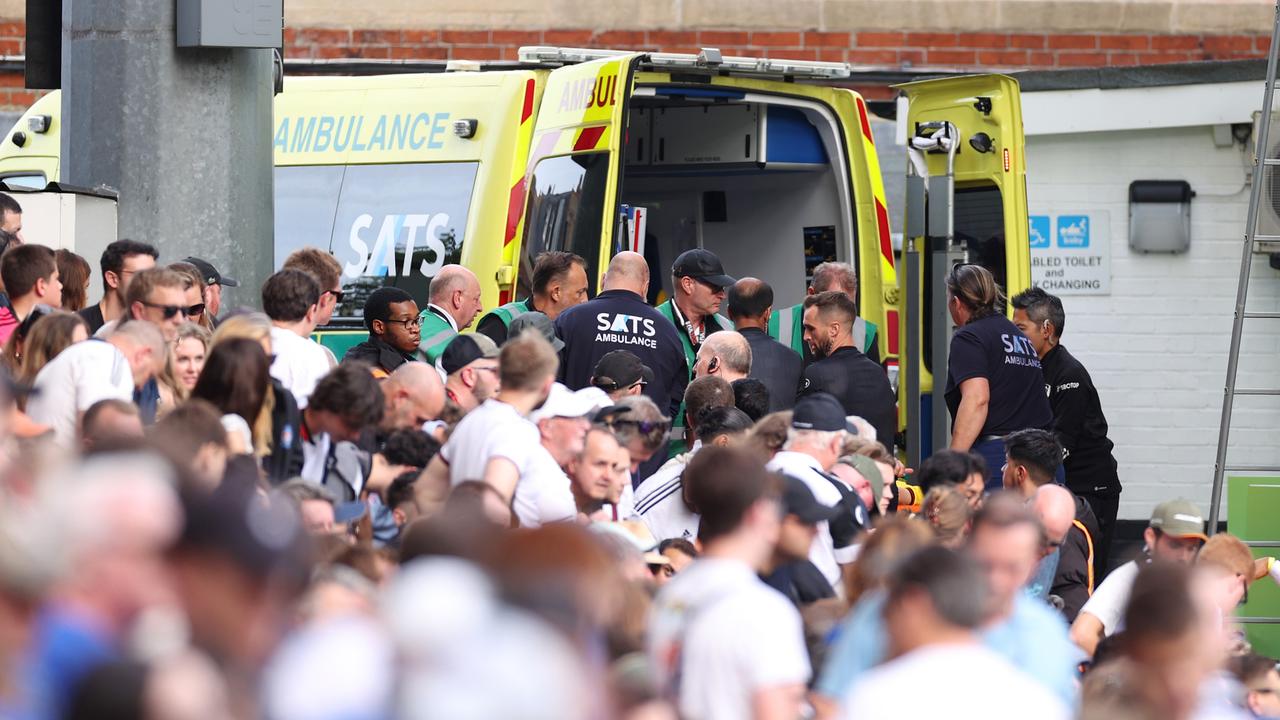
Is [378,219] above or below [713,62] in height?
below

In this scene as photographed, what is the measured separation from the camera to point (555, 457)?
19.7ft

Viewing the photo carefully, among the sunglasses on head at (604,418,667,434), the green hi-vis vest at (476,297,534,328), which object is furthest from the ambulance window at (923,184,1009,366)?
the sunglasses on head at (604,418,667,434)

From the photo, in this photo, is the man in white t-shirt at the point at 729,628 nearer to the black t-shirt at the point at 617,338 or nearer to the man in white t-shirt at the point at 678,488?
the man in white t-shirt at the point at 678,488

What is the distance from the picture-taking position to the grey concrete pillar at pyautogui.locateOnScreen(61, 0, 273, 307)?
689 cm

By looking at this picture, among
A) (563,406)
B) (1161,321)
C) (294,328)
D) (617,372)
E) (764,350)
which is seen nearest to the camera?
(563,406)

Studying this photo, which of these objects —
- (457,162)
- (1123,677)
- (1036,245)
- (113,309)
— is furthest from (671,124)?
(1123,677)

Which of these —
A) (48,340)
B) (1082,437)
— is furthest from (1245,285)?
(48,340)

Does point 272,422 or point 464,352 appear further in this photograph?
point 464,352

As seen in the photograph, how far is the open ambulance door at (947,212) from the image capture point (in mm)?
9523

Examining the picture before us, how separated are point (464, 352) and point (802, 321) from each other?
7.94 feet

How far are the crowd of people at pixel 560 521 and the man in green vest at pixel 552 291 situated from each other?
1 cm

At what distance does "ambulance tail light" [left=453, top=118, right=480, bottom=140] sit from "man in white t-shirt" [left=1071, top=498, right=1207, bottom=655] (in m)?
4.44

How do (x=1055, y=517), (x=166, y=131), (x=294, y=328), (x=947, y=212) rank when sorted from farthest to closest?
(x=947, y=212)
(x=166, y=131)
(x=294, y=328)
(x=1055, y=517)

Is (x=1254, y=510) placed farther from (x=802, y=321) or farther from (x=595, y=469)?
(x=595, y=469)
